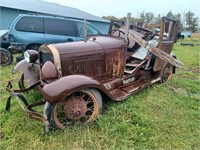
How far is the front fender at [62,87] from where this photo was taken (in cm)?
279

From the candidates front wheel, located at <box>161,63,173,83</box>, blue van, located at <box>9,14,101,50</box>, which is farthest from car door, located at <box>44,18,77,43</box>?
front wheel, located at <box>161,63,173,83</box>

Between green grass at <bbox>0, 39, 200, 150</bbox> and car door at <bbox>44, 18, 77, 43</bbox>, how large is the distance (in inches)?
184

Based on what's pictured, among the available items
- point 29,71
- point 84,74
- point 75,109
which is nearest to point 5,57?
point 29,71

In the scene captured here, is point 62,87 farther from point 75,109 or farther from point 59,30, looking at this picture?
point 59,30

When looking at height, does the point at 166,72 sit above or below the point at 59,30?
below

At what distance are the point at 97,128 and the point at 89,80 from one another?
0.72 metres

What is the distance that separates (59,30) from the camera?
8.64 m

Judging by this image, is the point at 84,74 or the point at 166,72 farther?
the point at 166,72

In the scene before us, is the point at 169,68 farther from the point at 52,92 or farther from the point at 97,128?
the point at 52,92

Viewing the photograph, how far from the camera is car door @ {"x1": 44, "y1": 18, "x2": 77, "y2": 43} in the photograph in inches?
332

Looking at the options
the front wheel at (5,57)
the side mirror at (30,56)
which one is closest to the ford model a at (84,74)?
the side mirror at (30,56)

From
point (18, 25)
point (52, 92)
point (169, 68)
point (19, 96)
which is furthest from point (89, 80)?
point (18, 25)

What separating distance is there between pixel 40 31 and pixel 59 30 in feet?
2.53

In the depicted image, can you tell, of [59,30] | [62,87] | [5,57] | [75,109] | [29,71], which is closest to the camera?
[62,87]
